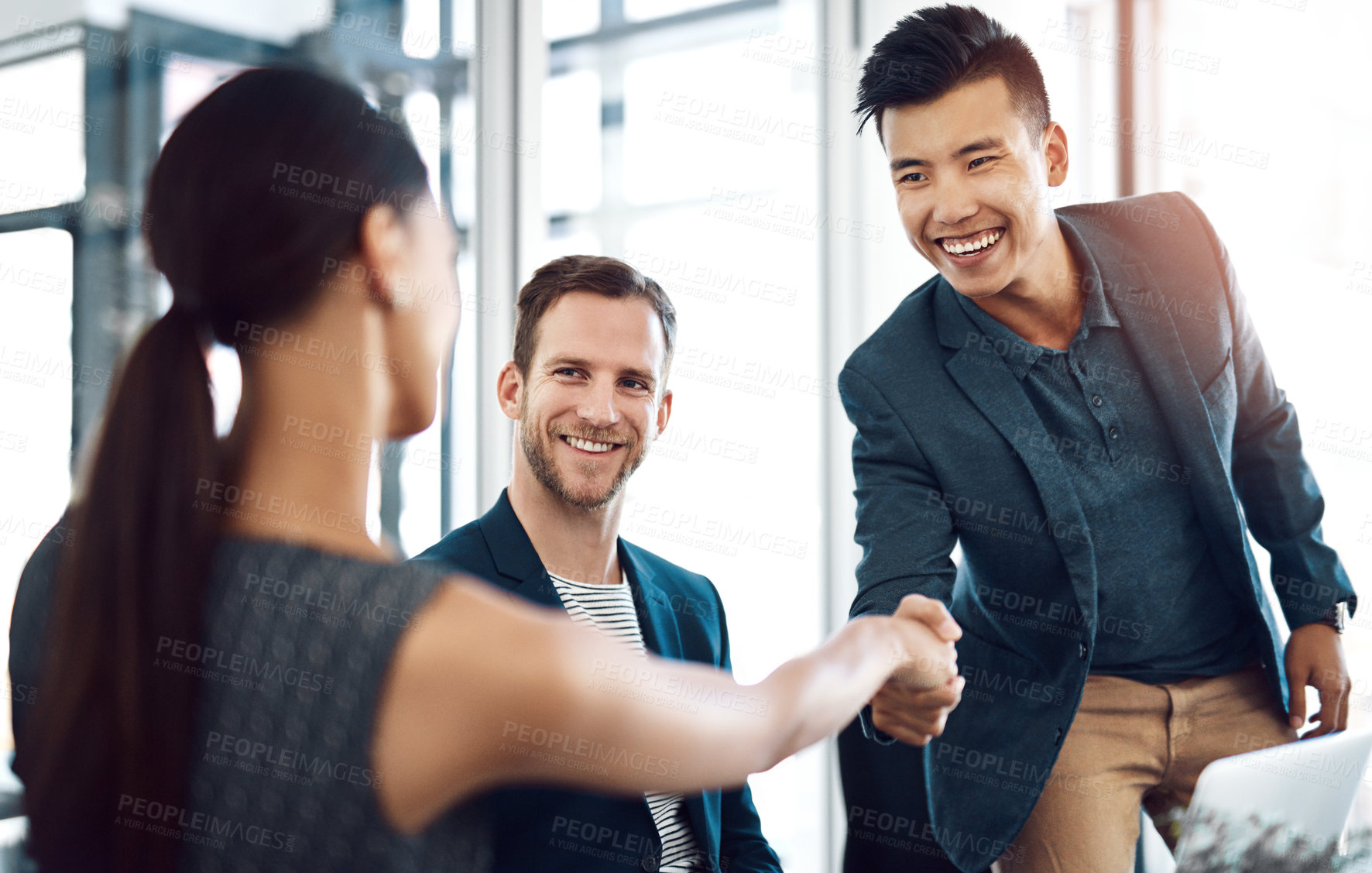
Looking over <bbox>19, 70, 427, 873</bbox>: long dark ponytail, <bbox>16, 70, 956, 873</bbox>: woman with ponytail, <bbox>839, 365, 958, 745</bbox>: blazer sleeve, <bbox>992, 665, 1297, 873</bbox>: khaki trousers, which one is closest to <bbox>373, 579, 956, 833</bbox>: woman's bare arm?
<bbox>16, 70, 956, 873</bbox>: woman with ponytail

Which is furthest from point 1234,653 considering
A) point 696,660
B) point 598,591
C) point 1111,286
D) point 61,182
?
point 61,182

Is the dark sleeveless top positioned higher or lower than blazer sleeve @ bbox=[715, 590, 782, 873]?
higher

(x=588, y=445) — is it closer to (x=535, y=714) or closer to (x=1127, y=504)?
(x=1127, y=504)

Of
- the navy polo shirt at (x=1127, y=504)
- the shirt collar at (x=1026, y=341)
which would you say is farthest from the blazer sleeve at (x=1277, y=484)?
the shirt collar at (x=1026, y=341)

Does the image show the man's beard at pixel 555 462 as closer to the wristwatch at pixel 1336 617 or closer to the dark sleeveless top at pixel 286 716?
the dark sleeveless top at pixel 286 716

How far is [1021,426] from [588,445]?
2.49ft

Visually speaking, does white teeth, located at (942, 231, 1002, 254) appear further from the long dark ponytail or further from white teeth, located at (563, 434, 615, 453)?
the long dark ponytail

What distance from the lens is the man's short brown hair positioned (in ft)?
6.47

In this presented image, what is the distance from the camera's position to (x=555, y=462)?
1.88 m

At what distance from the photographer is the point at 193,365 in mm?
883

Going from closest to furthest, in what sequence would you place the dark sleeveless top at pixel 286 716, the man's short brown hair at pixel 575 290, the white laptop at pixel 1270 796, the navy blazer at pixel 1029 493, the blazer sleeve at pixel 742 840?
the dark sleeveless top at pixel 286 716 < the white laptop at pixel 1270 796 < the navy blazer at pixel 1029 493 < the blazer sleeve at pixel 742 840 < the man's short brown hair at pixel 575 290

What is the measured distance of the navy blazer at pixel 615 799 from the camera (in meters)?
1.55

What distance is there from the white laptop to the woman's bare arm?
431mm

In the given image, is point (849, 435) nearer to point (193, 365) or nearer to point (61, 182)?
point (61, 182)
